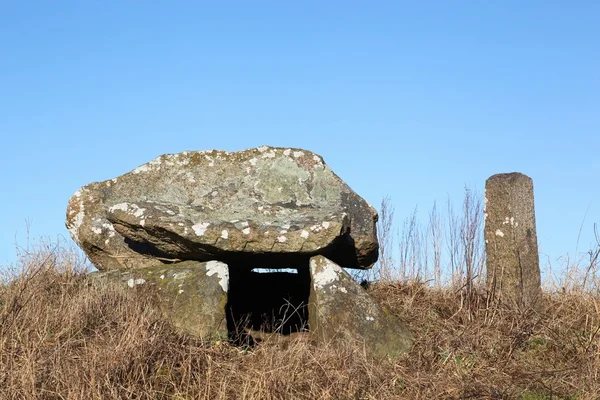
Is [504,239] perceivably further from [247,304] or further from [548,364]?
[247,304]

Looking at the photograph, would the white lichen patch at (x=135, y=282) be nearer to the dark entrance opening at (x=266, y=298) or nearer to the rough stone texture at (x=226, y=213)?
the rough stone texture at (x=226, y=213)

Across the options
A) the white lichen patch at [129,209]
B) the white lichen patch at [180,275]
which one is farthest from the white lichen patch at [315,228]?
the white lichen patch at [129,209]

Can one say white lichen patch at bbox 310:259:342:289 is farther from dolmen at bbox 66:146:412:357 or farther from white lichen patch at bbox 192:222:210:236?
white lichen patch at bbox 192:222:210:236

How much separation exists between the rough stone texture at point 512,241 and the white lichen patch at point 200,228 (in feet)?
11.0

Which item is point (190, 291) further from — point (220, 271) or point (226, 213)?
point (226, 213)

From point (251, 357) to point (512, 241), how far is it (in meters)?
3.58

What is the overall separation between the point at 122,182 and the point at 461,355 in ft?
14.8

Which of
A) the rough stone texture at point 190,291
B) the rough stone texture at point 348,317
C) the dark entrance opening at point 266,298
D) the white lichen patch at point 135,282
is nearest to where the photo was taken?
the rough stone texture at point 190,291

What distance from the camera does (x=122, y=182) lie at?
959cm

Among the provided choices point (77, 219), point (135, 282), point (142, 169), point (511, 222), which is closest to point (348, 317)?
point (135, 282)

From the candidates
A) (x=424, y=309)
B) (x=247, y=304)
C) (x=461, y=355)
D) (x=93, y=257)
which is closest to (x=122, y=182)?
(x=93, y=257)

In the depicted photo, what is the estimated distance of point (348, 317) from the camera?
26.7 feet

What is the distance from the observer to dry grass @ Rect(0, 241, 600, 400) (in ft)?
20.7

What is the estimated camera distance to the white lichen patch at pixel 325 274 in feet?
27.1
